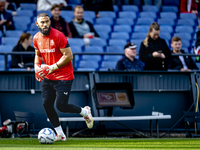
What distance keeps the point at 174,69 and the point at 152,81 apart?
1013 millimetres

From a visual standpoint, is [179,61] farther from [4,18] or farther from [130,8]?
[4,18]

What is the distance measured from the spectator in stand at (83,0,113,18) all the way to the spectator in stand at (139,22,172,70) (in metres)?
4.67

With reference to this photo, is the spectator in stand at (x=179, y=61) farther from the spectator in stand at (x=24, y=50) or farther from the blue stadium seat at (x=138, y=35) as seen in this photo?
the spectator in stand at (x=24, y=50)

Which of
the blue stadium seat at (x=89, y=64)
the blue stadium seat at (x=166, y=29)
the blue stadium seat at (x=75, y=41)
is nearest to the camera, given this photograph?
the blue stadium seat at (x=89, y=64)

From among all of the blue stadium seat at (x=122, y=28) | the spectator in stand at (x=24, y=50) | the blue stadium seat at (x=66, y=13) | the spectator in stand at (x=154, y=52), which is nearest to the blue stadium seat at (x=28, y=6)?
the blue stadium seat at (x=66, y=13)

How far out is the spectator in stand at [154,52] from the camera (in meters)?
8.09

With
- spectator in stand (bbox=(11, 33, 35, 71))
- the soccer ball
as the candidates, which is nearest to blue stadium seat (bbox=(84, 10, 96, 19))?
spectator in stand (bbox=(11, 33, 35, 71))

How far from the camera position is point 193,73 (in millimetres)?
8219

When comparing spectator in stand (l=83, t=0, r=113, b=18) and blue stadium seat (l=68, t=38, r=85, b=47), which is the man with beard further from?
spectator in stand (l=83, t=0, r=113, b=18)

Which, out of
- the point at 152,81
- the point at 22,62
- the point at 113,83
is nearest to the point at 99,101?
the point at 113,83

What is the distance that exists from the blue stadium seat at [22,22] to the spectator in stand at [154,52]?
4.58 m

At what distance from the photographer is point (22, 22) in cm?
1143

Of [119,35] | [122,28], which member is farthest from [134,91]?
[122,28]

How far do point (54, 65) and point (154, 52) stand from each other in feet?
9.92
